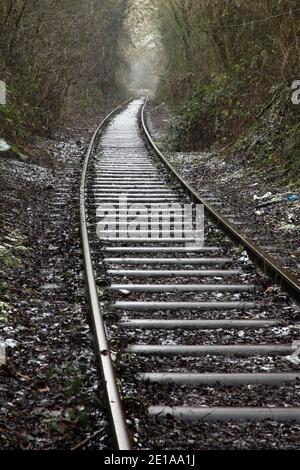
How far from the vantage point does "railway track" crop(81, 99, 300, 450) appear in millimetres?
3670

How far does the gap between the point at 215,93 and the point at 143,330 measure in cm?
1312

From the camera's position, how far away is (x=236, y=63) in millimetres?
16266

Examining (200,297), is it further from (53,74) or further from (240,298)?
(53,74)

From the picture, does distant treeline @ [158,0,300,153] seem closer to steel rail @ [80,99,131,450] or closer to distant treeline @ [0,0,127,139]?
distant treeline @ [0,0,127,139]

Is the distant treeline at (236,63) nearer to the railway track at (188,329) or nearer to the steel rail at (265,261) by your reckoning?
the steel rail at (265,261)

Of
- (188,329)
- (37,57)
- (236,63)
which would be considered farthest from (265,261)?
(37,57)
